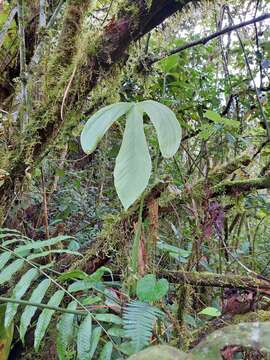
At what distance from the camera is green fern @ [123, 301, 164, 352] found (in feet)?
2.49

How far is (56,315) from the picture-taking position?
1097 mm

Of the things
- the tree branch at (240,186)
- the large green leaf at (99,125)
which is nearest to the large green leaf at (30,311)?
the large green leaf at (99,125)

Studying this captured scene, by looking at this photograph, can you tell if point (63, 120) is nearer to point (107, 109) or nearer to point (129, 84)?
point (107, 109)

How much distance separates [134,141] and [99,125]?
87 millimetres

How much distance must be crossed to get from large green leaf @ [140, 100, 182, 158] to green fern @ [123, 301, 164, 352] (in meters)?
0.33

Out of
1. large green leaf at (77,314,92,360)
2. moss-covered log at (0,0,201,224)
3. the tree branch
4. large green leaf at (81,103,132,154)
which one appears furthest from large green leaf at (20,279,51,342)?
the tree branch

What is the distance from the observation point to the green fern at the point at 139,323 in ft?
2.49

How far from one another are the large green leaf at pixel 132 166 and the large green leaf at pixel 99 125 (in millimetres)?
40

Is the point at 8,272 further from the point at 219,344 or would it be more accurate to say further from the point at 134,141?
the point at 219,344

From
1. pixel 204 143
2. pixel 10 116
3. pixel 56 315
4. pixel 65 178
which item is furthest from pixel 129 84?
pixel 56 315

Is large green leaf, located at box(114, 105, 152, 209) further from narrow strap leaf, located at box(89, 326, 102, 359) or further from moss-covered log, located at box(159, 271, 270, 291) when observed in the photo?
moss-covered log, located at box(159, 271, 270, 291)

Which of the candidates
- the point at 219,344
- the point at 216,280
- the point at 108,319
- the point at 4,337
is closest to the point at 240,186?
the point at 216,280

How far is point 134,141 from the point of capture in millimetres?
692

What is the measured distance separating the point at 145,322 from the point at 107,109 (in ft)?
1.38
